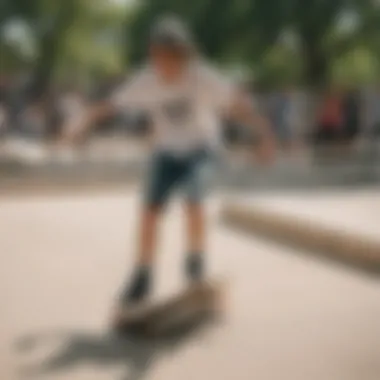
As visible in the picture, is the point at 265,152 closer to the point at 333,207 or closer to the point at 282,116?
the point at 282,116

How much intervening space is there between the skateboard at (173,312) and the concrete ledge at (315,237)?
0.32ft

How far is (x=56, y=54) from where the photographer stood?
792mm

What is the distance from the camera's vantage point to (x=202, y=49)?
2.73 feet

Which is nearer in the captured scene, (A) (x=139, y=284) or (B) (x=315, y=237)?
(A) (x=139, y=284)

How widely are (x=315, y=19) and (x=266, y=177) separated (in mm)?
188

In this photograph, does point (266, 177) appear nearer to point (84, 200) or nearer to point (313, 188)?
point (313, 188)

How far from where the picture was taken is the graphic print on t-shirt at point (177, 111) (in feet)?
2.76

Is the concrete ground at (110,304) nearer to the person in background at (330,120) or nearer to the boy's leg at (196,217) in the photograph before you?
the boy's leg at (196,217)

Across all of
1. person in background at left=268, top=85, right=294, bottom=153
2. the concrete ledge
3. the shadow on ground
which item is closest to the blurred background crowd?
person in background at left=268, top=85, right=294, bottom=153

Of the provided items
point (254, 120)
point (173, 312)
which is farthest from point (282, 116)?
point (173, 312)

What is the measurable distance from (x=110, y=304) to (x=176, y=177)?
0.17 meters

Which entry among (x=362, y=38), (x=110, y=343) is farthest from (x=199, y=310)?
(x=362, y=38)

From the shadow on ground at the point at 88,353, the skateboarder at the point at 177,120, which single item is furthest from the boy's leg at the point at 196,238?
the shadow on ground at the point at 88,353

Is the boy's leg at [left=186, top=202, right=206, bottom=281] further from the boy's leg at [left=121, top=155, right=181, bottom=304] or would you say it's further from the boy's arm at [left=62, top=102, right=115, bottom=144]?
the boy's arm at [left=62, top=102, right=115, bottom=144]
